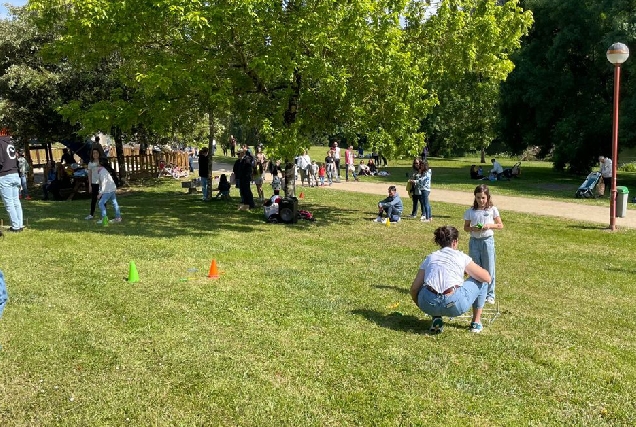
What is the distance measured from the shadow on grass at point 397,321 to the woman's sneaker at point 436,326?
8cm

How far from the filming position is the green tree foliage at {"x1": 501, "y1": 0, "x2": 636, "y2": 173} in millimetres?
25625

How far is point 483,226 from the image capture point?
22.1ft

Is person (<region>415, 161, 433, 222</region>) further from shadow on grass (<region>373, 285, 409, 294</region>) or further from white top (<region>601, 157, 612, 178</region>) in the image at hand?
white top (<region>601, 157, 612, 178</region>)

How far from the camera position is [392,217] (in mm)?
14109

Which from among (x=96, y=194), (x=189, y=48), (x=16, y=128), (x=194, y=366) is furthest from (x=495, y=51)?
(x=16, y=128)

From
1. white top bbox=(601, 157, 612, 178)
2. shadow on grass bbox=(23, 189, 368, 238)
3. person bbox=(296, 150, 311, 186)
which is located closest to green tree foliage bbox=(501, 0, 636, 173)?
white top bbox=(601, 157, 612, 178)

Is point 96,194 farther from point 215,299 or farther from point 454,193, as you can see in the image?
point 454,193

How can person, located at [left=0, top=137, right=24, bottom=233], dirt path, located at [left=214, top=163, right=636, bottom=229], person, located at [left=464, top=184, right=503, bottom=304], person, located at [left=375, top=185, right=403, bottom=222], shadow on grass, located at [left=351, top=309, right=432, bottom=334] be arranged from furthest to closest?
1. dirt path, located at [left=214, top=163, right=636, bottom=229]
2. person, located at [left=375, top=185, right=403, bottom=222]
3. person, located at [left=0, top=137, right=24, bottom=233]
4. person, located at [left=464, top=184, right=503, bottom=304]
5. shadow on grass, located at [left=351, top=309, right=432, bottom=334]

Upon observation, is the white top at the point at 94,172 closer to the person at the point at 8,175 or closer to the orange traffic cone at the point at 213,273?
the person at the point at 8,175

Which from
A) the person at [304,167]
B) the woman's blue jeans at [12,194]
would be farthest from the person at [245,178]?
the person at [304,167]

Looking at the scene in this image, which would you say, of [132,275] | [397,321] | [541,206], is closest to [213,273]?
[132,275]

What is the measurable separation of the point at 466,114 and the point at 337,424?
44.3 meters

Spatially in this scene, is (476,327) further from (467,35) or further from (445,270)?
(467,35)

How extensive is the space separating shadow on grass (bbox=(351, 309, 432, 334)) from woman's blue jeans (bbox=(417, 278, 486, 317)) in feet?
1.25
